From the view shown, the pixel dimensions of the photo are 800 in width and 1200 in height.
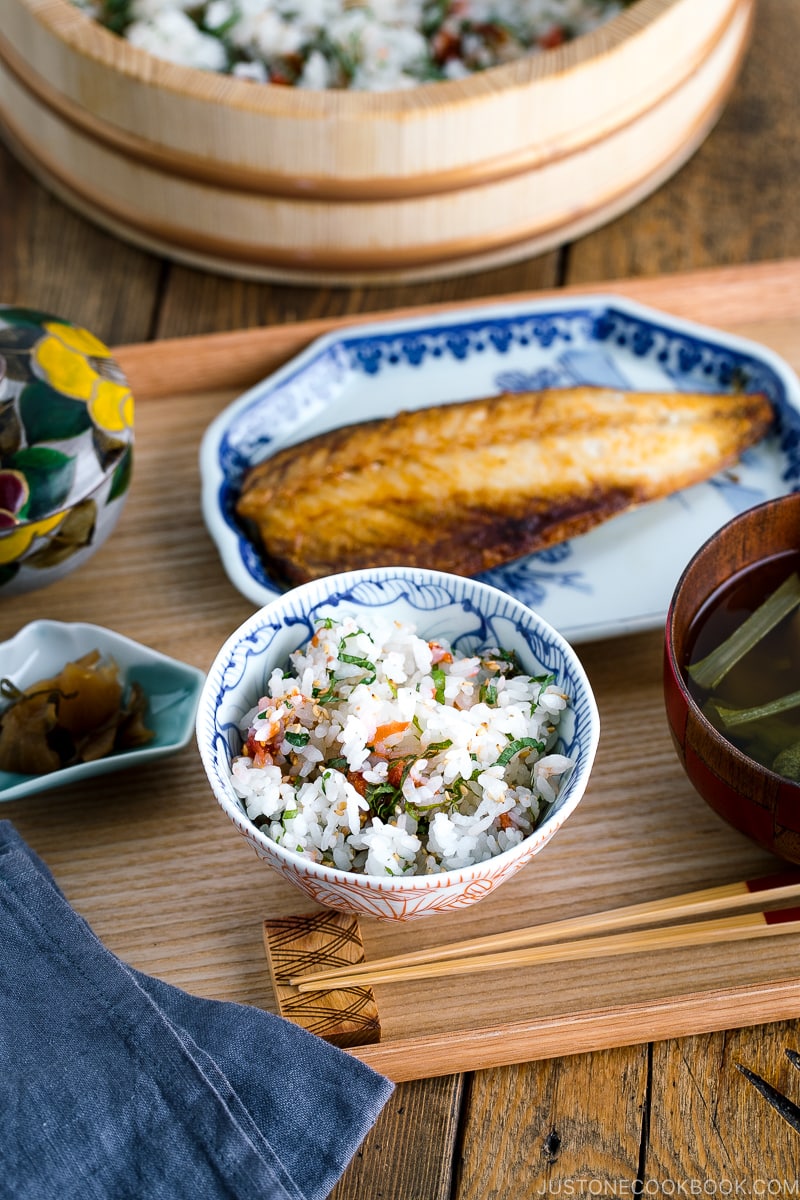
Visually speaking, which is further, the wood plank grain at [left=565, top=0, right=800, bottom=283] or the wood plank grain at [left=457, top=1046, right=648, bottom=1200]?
the wood plank grain at [left=565, top=0, right=800, bottom=283]

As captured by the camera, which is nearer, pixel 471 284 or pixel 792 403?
pixel 792 403

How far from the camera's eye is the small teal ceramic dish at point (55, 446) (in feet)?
5.11

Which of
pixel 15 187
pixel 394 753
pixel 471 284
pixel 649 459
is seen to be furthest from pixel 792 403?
pixel 15 187

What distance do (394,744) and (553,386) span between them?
0.90 meters

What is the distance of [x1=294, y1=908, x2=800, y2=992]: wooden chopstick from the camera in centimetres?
134

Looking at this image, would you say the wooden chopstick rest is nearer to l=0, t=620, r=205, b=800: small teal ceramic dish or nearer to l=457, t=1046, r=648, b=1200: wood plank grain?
l=457, t=1046, r=648, b=1200: wood plank grain

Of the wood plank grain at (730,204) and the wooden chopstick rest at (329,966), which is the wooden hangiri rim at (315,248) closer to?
the wood plank grain at (730,204)

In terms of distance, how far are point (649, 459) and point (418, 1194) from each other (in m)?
1.03

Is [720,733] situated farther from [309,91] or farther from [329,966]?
[309,91]

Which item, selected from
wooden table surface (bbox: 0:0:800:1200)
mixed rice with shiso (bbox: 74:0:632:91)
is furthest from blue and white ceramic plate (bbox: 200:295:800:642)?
mixed rice with shiso (bbox: 74:0:632:91)

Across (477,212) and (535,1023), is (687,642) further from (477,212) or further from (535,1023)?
(477,212)

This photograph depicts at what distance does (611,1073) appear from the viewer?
52.2 inches

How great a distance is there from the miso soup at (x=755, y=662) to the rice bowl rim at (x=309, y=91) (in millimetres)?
989

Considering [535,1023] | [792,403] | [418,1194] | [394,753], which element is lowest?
[418,1194]
